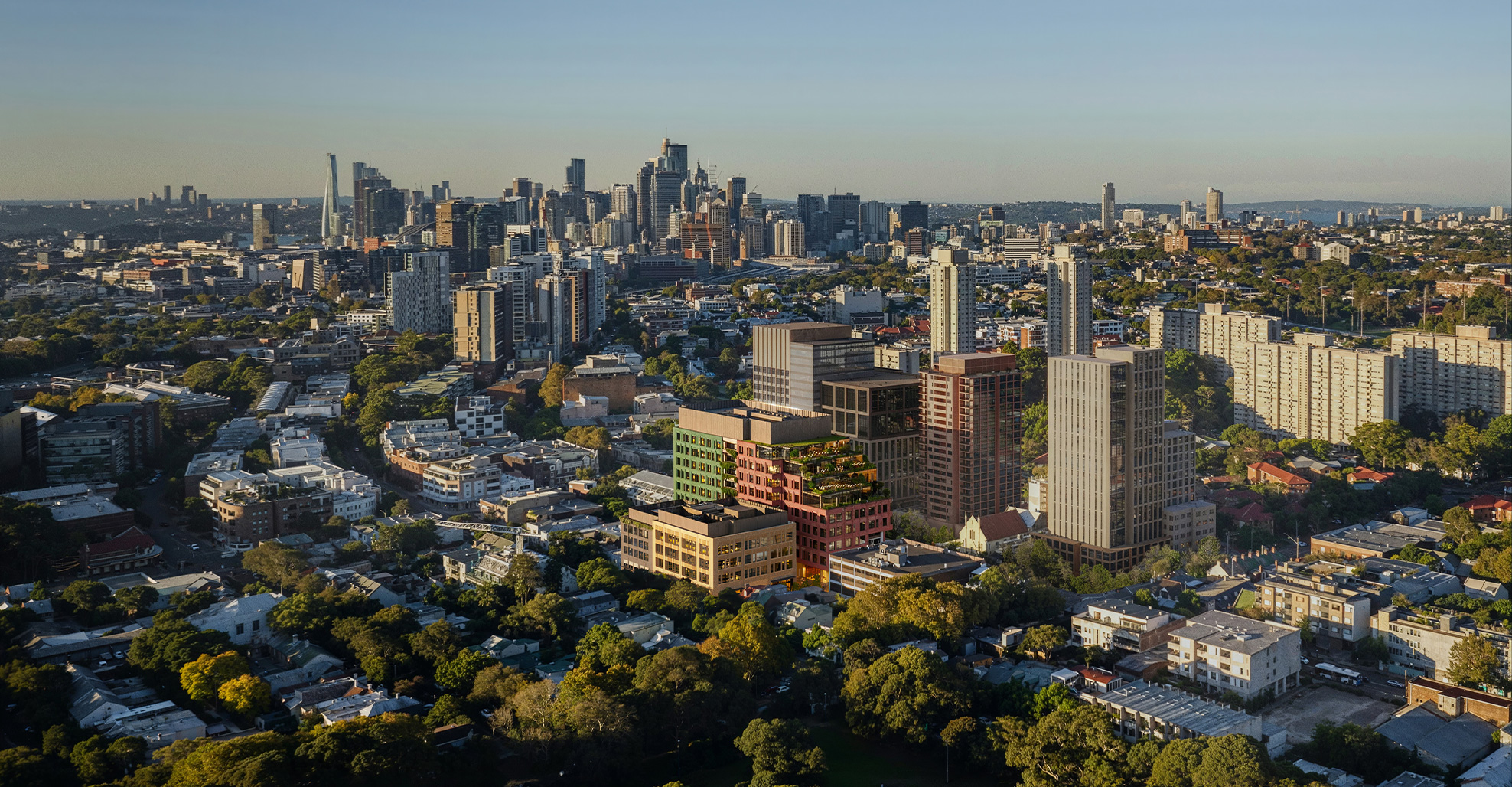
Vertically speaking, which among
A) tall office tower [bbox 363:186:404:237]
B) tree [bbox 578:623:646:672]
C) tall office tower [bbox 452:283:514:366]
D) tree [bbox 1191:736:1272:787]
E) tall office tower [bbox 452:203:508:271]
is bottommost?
tree [bbox 1191:736:1272:787]

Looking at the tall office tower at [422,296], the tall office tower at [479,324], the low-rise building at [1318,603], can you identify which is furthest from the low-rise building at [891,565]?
the tall office tower at [422,296]

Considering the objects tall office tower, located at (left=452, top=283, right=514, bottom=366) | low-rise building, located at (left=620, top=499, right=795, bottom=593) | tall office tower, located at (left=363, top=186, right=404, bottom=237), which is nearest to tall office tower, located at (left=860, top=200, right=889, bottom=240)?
tall office tower, located at (left=363, top=186, right=404, bottom=237)

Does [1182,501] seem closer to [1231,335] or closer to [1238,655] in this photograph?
[1238,655]

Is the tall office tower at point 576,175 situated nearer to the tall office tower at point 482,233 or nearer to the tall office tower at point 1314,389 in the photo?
the tall office tower at point 482,233

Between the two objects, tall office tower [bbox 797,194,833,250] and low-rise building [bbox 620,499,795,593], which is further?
tall office tower [bbox 797,194,833,250]

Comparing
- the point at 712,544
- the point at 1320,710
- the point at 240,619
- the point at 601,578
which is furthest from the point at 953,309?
the point at 240,619

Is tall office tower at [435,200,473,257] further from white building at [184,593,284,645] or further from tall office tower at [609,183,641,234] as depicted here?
white building at [184,593,284,645]
